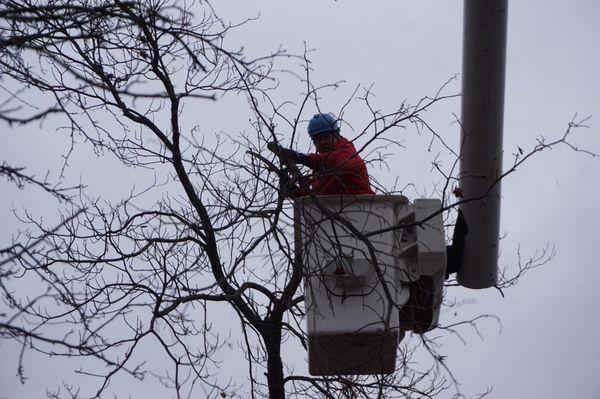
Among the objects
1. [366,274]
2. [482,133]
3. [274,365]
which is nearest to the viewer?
[482,133]

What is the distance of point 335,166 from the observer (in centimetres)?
520

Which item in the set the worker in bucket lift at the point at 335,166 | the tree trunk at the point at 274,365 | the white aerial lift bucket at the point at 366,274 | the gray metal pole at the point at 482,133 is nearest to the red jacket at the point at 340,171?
the worker in bucket lift at the point at 335,166

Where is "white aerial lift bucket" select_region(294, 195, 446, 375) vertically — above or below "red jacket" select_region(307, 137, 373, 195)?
below

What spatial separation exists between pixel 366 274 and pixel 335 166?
70 cm

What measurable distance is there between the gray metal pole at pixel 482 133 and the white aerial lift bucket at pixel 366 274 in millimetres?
242

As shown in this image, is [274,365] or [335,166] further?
[274,365]

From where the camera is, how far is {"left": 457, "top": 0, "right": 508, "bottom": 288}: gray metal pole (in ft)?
13.8

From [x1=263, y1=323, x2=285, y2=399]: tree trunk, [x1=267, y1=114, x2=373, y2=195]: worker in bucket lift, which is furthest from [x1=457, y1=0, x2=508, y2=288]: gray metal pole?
[x1=263, y1=323, x2=285, y2=399]: tree trunk

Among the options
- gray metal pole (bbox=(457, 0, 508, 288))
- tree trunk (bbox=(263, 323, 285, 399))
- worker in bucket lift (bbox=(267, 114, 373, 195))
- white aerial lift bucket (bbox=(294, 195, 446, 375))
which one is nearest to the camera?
gray metal pole (bbox=(457, 0, 508, 288))

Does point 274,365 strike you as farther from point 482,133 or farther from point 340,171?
point 482,133

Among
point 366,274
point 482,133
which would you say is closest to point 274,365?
point 366,274

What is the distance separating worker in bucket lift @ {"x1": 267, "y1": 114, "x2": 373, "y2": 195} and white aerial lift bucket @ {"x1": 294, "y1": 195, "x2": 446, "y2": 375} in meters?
0.25

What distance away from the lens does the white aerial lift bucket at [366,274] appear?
473cm

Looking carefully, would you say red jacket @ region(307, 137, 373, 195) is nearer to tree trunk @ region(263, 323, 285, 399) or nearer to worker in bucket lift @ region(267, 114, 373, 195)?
worker in bucket lift @ region(267, 114, 373, 195)
